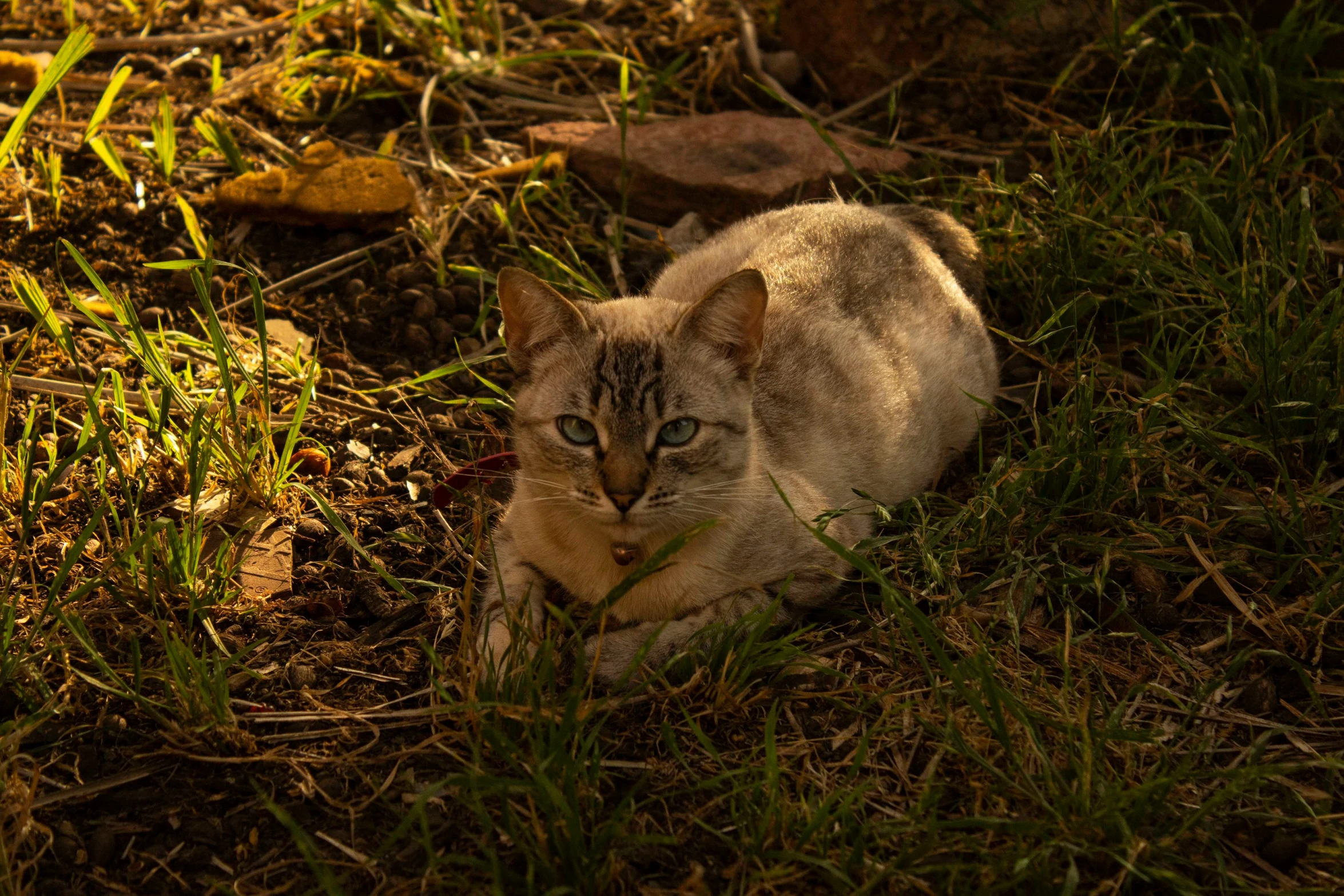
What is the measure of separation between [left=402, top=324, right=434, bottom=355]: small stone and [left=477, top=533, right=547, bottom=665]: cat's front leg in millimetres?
1236

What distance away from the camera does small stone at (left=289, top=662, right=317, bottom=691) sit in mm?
3236

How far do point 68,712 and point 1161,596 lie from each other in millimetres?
3161

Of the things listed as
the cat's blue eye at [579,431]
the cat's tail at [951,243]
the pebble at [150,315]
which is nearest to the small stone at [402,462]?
the cat's blue eye at [579,431]

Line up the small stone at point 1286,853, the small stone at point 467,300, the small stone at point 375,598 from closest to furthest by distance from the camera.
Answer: the small stone at point 1286,853 < the small stone at point 375,598 < the small stone at point 467,300

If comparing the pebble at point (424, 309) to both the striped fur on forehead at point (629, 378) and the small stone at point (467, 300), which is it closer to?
the small stone at point (467, 300)

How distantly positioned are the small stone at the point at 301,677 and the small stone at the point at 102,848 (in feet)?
2.02

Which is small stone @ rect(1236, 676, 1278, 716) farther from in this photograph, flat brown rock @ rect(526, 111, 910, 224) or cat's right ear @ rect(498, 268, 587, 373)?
flat brown rock @ rect(526, 111, 910, 224)

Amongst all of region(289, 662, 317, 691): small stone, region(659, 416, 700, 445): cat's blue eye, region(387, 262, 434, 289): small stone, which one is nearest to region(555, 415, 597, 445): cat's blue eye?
region(659, 416, 700, 445): cat's blue eye

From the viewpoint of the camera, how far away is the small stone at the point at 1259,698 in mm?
3166

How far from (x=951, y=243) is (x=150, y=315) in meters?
3.23

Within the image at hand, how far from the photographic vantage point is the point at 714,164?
525 cm

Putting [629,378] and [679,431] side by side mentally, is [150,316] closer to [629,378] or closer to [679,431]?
[629,378]

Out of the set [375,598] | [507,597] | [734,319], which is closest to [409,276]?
[375,598]

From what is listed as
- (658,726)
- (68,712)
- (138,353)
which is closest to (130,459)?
(138,353)
